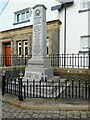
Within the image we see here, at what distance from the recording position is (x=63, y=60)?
14922mm

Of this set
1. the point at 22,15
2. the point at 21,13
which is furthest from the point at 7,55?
the point at 21,13

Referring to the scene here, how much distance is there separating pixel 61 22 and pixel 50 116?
11231 millimetres

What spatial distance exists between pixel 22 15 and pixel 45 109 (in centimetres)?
1472

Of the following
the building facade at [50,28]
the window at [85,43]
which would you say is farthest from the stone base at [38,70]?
the window at [85,43]

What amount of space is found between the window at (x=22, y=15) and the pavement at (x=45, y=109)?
505 inches

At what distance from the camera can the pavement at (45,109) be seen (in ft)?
19.4

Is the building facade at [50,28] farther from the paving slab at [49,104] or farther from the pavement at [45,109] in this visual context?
the pavement at [45,109]

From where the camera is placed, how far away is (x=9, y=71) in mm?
11625

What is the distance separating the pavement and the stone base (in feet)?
5.79

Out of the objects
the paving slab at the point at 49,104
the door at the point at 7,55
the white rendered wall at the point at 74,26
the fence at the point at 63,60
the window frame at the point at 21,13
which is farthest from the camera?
the door at the point at 7,55

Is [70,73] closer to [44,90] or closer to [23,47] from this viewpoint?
[44,90]

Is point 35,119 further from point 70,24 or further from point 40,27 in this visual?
point 70,24

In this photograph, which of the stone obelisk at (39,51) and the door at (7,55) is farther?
the door at (7,55)

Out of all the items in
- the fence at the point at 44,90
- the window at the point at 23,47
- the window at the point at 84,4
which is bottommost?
the fence at the point at 44,90
